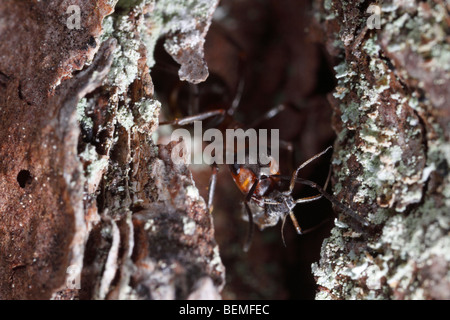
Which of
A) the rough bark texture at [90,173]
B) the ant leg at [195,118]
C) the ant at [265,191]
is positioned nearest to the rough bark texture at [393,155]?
the ant at [265,191]

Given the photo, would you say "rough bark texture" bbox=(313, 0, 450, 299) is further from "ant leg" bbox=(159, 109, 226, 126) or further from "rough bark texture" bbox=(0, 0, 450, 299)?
"ant leg" bbox=(159, 109, 226, 126)

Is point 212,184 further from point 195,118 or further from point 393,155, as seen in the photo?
point 393,155

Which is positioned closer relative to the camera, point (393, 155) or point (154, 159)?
point (393, 155)

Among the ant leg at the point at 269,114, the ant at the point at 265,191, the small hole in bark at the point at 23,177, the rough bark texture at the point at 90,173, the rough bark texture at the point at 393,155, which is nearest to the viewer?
the rough bark texture at the point at 393,155

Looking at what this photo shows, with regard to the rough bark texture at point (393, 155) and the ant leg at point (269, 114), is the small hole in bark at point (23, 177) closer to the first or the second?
the rough bark texture at point (393, 155)

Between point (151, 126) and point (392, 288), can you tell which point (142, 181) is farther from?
point (392, 288)

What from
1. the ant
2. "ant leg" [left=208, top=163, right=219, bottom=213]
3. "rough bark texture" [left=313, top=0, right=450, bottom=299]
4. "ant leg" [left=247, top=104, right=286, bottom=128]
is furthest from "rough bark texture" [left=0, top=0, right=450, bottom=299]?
"ant leg" [left=247, top=104, right=286, bottom=128]

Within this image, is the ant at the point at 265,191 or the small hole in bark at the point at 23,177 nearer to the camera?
the small hole in bark at the point at 23,177

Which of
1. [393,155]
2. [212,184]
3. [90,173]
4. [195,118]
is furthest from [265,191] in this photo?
[90,173]
